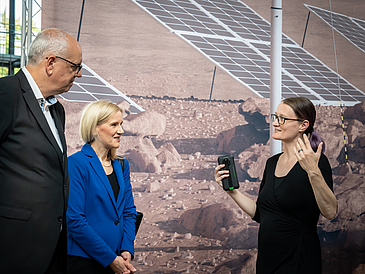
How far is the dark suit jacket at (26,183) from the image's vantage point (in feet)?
3.19

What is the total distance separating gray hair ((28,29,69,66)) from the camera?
3.69 feet

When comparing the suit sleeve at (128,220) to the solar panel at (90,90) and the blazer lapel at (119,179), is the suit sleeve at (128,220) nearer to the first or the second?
the blazer lapel at (119,179)

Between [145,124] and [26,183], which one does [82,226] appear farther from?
[145,124]

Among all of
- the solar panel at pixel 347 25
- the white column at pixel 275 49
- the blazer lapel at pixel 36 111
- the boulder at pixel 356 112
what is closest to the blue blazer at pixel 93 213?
the blazer lapel at pixel 36 111

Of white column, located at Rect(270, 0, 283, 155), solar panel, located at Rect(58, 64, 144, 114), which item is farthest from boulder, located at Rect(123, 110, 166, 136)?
white column, located at Rect(270, 0, 283, 155)

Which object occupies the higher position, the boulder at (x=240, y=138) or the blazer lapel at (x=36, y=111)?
the blazer lapel at (x=36, y=111)

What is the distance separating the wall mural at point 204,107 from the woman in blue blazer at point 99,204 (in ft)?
3.71

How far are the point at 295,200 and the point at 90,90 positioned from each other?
1.98 m

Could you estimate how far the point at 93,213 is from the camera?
1.44 meters

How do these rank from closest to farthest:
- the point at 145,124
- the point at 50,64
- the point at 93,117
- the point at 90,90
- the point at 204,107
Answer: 1. the point at 50,64
2. the point at 93,117
3. the point at 90,90
4. the point at 145,124
5. the point at 204,107

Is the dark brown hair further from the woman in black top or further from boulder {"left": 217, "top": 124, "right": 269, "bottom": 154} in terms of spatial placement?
boulder {"left": 217, "top": 124, "right": 269, "bottom": 154}

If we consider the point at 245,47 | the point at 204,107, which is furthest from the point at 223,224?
the point at 245,47

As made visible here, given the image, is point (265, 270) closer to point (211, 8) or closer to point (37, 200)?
point (37, 200)

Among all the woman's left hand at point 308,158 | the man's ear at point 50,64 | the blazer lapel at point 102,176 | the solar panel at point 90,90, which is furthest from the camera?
the solar panel at point 90,90
